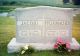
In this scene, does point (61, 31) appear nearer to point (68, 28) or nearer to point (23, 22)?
point (68, 28)

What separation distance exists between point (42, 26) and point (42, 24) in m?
0.03

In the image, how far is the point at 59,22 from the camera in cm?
350

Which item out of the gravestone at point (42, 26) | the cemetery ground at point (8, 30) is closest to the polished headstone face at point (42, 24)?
the gravestone at point (42, 26)

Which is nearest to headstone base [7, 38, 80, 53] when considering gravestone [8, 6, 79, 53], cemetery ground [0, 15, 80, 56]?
gravestone [8, 6, 79, 53]

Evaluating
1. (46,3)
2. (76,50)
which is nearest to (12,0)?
(46,3)

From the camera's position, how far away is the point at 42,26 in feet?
11.5

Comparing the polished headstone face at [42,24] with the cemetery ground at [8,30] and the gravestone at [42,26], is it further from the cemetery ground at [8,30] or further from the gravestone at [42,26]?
the cemetery ground at [8,30]

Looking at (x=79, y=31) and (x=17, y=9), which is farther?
(x=79, y=31)

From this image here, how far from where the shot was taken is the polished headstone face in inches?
137

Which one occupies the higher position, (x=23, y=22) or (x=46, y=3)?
(x=46, y=3)

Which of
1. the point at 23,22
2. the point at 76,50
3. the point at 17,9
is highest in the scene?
the point at 17,9

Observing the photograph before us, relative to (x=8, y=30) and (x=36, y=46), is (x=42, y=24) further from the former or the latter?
(x=8, y=30)

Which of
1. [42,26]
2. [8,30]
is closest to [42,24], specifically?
[42,26]

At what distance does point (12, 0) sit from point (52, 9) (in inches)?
29.0
